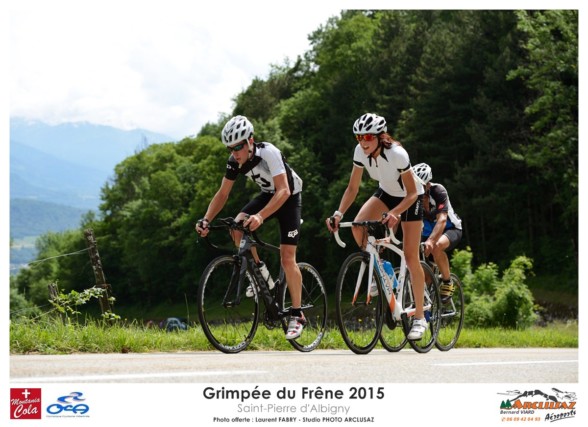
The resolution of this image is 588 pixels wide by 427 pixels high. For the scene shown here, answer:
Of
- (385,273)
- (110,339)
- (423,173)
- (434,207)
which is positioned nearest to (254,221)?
(110,339)

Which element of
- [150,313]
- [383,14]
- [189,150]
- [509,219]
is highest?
[383,14]

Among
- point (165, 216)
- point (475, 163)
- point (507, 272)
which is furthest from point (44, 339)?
point (165, 216)

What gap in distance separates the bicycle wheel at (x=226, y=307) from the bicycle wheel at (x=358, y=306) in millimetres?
902

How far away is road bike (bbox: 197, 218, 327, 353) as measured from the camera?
7.95 meters

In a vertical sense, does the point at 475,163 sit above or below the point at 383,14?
below

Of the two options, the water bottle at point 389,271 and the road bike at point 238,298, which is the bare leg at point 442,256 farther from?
the road bike at point 238,298

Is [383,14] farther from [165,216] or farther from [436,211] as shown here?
[436,211]

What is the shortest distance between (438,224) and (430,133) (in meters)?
39.9

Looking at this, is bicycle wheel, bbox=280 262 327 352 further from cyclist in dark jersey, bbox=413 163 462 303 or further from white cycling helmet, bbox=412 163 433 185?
white cycling helmet, bbox=412 163 433 185
